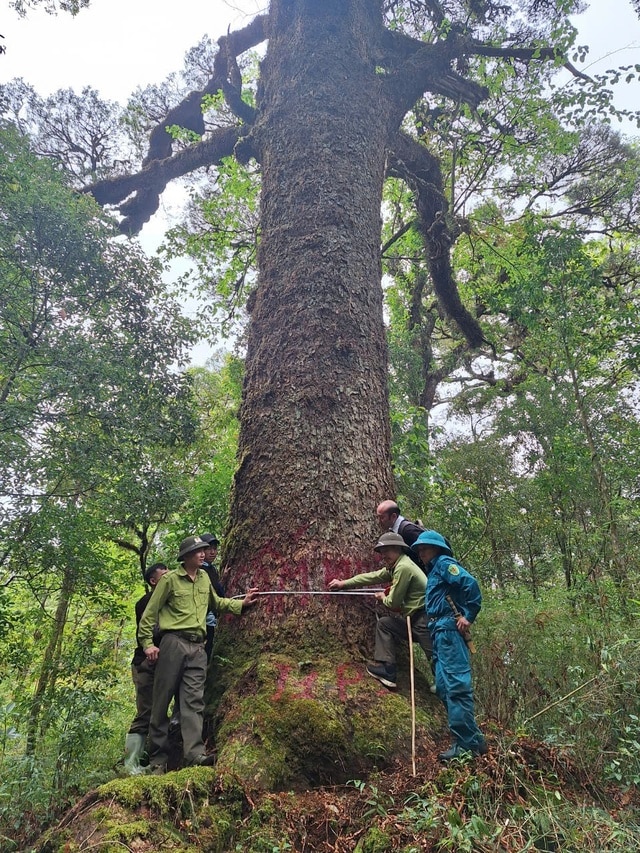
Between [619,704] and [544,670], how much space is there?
1.08m

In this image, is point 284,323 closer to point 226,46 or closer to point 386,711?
point 386,711

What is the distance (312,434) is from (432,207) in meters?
6.48

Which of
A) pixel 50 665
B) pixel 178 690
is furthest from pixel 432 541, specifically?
pixel 50 665

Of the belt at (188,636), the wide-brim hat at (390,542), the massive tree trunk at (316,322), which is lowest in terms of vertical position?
the belt at (188,636)

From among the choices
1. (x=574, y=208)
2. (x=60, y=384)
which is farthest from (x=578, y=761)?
(x=574, y=208)

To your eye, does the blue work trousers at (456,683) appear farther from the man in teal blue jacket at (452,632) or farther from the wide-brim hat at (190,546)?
the wide-brim hat at (190,546)

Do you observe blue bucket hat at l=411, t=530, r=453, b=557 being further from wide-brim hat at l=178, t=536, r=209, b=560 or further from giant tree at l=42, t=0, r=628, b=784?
wide-brim hat at l=178, t=536, r=209, b=560

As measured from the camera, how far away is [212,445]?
9.95m

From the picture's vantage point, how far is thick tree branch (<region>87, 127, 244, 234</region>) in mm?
7867

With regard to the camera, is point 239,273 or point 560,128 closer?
point 560,128

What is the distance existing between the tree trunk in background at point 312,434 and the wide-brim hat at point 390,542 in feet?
0.41

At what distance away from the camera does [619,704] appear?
10.7 ft

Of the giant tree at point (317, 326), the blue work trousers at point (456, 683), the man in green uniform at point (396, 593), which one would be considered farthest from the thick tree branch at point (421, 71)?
the blue work trousers at point (456, 683)

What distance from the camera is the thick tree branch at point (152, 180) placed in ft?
25.8
